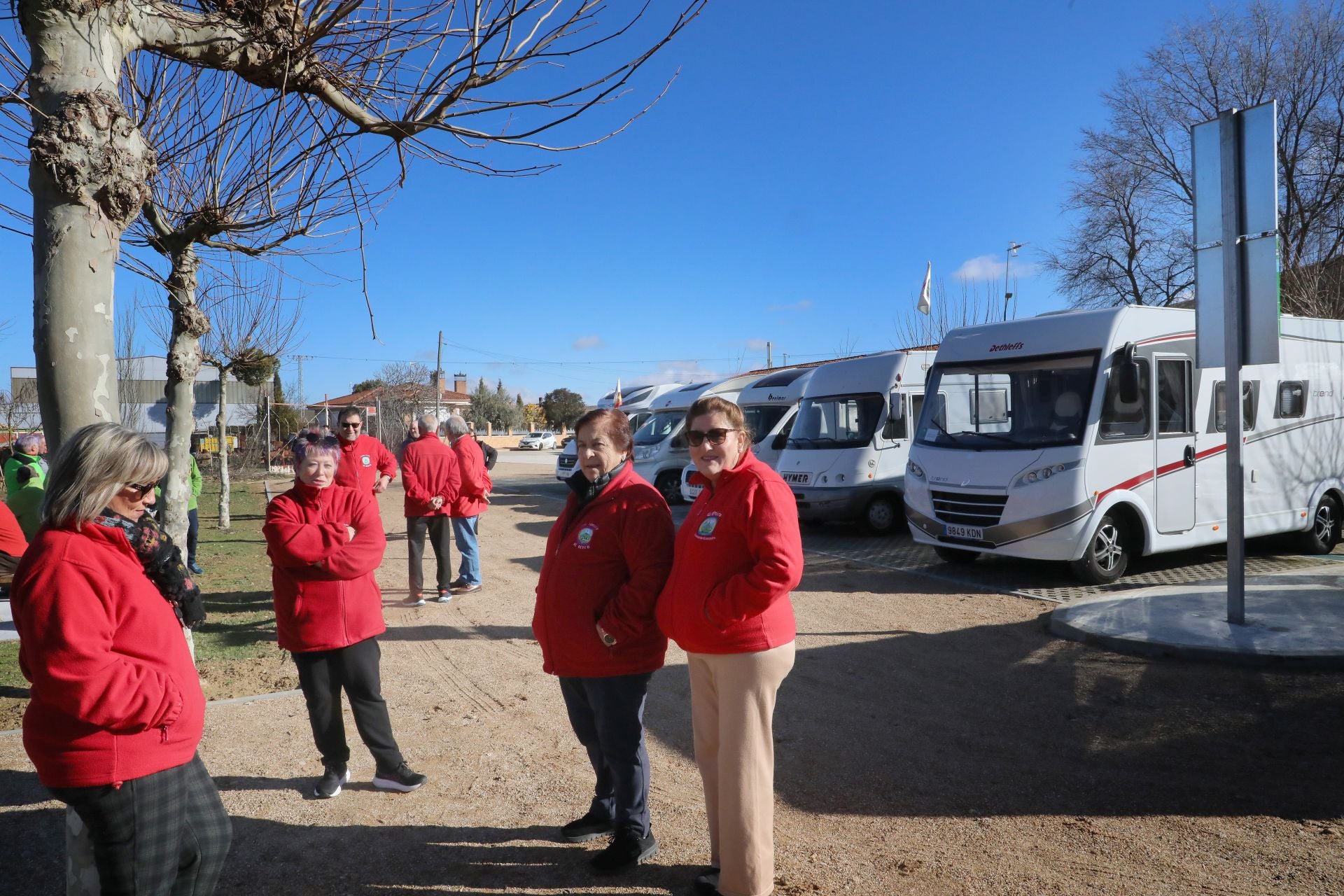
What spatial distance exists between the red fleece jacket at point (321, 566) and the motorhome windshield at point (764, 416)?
12858 millimetres

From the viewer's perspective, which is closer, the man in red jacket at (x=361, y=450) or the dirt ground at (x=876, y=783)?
the dirt ground at (x=876, y=783)

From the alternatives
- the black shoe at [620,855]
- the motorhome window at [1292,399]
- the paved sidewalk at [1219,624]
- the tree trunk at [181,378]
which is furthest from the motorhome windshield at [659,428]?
the black shoe at [620,855]

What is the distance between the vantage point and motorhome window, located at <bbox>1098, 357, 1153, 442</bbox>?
9172 mm

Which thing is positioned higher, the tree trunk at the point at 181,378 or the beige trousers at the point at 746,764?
the tree trunk at the point at 181,378

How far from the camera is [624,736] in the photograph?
3.50m

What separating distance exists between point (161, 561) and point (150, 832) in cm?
77

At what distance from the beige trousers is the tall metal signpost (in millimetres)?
5562

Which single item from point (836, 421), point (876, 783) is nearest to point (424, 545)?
point (876, 783)

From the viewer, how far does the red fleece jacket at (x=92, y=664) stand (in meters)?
2.31

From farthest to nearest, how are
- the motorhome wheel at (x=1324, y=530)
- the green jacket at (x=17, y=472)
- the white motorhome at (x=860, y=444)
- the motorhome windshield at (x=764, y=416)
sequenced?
the motorhome windshield at (x=764, y=416) < the white motorhome at (x=860, y=444) < the motorhome wheel at (x=1324, y=530) < the green jacket at (x=17, y=472)

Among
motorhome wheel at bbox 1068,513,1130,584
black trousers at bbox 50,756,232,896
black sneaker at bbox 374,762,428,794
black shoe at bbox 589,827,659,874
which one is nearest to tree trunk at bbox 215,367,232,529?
black sneaker at bbox 374,762,428,794

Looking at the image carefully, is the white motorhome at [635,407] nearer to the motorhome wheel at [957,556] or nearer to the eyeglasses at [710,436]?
the motorhome wheel at [957,556]

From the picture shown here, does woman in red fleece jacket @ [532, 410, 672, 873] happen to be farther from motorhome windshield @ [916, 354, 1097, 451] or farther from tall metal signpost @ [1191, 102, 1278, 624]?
motorhome windshield @ [916, 354, 1097, 451]

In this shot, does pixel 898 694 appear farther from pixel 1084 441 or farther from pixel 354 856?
pixel 1084 441
